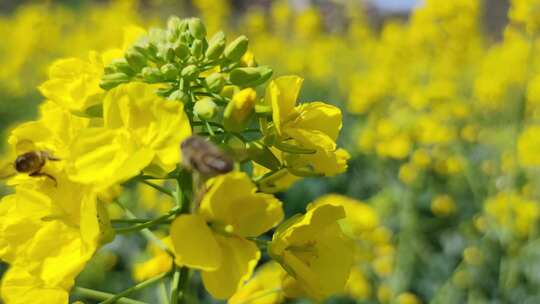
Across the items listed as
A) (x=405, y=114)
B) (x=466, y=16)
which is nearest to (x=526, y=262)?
(x=405, y=114)

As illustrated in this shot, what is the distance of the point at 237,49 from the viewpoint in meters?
1.33

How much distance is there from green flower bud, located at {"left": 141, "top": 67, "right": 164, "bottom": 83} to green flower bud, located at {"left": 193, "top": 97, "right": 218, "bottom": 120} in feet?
0.36

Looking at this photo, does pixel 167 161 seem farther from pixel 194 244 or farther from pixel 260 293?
pixel 260 293

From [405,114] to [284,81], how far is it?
2682 millimetres

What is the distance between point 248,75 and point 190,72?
0.10 meters

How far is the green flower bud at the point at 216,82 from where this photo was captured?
1.27 meters

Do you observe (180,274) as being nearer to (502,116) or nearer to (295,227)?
(295,227)

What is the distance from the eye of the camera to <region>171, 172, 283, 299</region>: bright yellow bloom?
3.59 ft

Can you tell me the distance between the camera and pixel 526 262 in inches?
153

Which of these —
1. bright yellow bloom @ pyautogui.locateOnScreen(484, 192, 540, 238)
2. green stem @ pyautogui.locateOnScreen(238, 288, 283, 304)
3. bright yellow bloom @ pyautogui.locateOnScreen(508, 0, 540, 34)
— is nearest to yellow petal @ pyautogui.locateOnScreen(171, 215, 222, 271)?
green stem @ pyautogui.locateOnScreen(238, 288, 283, 304)

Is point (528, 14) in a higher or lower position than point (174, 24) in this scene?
lower

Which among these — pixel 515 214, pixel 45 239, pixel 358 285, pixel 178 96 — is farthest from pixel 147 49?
pixel 515 214

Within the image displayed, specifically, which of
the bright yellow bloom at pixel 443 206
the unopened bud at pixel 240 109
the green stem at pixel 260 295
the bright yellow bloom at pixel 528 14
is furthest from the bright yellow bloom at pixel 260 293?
the bright yellow bloom at pixel 443 206

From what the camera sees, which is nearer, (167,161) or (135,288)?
(167,161)
